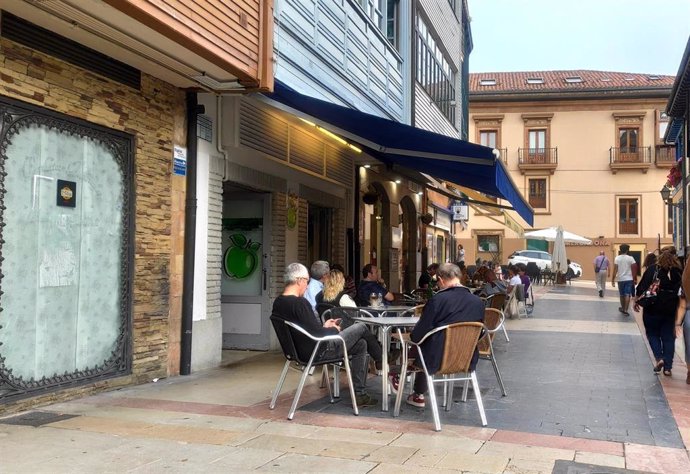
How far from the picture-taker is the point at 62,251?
615cm

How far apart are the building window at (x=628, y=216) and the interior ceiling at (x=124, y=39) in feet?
121

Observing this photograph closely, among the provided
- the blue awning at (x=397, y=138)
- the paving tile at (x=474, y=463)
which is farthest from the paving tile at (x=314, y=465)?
the blue awning at (x=397, y=138)

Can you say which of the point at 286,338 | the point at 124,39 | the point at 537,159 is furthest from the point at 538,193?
the point at 124,39

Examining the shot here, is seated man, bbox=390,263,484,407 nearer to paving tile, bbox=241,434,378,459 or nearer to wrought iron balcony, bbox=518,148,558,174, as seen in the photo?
paving tile, bbox=241,434,378,459

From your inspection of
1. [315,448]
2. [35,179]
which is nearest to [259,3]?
[35,179]

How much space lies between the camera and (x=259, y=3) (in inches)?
292

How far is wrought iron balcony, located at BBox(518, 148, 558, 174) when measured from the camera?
40.5 metres

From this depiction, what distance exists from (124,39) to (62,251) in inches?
77.3

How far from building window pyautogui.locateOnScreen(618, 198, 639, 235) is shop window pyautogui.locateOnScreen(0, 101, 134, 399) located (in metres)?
37.8

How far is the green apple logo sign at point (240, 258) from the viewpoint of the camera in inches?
398

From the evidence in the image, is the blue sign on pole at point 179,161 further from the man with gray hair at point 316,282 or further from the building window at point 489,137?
the building window at point 489,137

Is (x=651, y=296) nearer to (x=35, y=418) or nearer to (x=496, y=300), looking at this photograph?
(x=496, y=300)

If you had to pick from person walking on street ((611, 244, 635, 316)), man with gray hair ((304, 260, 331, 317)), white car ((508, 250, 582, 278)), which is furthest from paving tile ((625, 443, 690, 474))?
white car ((508, 250, 582, 278))

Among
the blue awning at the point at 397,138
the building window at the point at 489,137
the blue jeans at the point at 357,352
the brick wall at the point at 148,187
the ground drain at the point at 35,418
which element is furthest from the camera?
the building window at the point at 489,137
